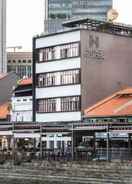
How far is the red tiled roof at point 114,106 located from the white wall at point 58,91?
4.59 m

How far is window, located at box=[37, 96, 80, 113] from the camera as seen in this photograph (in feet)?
309

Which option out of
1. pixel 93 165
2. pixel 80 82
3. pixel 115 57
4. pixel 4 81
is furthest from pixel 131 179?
pixel 4 81

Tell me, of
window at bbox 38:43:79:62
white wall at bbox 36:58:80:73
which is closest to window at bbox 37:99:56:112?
white wall at bbox 36:58:80:73

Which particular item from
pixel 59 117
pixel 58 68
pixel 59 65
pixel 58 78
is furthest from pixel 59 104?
pixel 59 65

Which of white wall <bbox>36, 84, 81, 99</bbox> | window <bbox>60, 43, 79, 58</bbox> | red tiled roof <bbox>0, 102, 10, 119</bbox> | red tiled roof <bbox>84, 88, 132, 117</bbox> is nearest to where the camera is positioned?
red tiled roof <bbox>84, 88, 132, 117</bbox>

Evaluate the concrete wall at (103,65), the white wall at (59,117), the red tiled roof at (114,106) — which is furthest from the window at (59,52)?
the red tiled roof at (114,106)

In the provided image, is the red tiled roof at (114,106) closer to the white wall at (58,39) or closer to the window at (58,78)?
the window at (58,78)

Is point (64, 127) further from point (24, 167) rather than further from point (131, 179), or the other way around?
point (131, 179)

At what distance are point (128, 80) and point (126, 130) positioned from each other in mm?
31440

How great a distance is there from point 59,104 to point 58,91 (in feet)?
6.82

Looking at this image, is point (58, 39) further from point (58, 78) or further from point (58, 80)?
point (58, 80)

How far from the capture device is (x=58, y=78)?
321 feet

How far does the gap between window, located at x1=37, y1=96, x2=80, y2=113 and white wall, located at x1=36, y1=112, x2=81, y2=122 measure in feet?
2.03

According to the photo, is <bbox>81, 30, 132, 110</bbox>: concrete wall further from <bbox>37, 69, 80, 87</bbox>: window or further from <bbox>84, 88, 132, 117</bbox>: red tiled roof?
<bbox>84, 88, 132, 117</bbox>: red tiled roof
